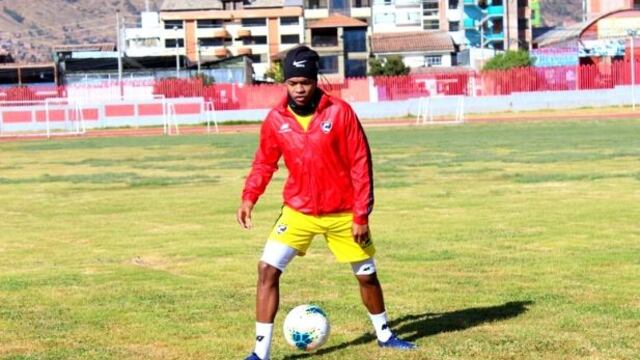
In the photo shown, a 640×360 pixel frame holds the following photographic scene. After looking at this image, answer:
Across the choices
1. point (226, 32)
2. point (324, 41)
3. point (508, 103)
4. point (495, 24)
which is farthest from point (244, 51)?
point (508, 103)

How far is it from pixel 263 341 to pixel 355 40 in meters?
123

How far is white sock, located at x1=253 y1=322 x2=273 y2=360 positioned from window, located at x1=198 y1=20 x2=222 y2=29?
491 feet

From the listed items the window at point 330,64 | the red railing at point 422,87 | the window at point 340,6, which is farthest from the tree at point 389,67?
the red railing at point 422,87

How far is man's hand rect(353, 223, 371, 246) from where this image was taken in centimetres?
826

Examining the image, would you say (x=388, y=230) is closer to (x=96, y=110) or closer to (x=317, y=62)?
(x=317, y=62)

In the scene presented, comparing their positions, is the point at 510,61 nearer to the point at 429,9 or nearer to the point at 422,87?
the point at 422,87

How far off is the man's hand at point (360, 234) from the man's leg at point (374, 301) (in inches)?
10.6

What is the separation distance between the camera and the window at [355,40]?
421ft

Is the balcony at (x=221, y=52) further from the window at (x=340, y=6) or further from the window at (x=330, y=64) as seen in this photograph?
the window at (x=330, y=64)

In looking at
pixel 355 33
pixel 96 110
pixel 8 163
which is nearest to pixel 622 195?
pixel 8 163

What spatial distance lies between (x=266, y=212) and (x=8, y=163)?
19.4 m

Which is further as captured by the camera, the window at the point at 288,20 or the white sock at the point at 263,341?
the window at the point at 288,20

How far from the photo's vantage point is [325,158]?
27.3ft

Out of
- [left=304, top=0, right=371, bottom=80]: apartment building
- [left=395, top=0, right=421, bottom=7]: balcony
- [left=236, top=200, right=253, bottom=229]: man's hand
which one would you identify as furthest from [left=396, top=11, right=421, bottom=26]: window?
[left=236, top=200, right=253, bottom=229]: man's hand
